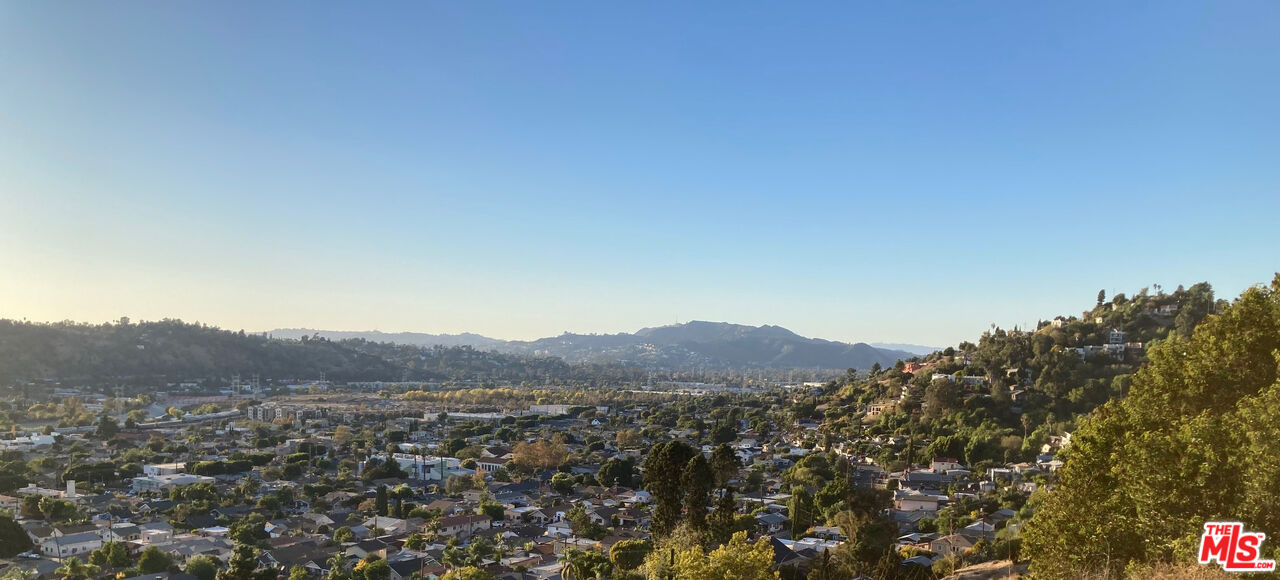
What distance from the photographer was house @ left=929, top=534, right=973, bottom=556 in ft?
53.2

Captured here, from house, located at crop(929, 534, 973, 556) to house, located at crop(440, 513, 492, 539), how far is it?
12008mm

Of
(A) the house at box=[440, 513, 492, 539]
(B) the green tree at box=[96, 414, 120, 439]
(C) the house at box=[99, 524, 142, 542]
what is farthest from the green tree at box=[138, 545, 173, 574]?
(B) the green tree at box=[96, 414, 120, 439]

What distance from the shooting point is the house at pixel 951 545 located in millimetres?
16203

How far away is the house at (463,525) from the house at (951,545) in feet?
39.4

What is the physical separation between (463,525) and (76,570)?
895cm

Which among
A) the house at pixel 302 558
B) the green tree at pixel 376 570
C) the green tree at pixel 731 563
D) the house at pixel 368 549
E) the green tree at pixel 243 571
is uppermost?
the green tree at pixel 731 563

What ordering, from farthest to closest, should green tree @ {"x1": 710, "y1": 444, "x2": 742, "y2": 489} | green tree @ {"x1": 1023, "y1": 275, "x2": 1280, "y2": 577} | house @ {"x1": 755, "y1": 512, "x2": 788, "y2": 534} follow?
house @ {"x1": 755, "y1": 512, "x2": 788, "y2": 534}
green tree @ {"x1": 710, "y1": 444, "x2": 742, "y2": 489}
green tree @ {"x1": 1023, "y1": 275, "x2": 1280, "y2": 577}

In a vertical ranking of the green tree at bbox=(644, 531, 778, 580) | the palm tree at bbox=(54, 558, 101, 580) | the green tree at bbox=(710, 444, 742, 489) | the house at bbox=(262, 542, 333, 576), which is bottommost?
the house at bbox=(262, 542, 333, 576)

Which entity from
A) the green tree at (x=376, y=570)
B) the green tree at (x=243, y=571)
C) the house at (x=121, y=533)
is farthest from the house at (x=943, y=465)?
the house at (x=121, y=533)

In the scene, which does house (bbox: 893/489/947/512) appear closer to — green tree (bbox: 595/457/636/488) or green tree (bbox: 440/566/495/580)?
green tree (bbox: 595/457/636/488)

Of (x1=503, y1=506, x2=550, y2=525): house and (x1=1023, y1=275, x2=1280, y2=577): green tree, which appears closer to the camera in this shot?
(x1=1023, y1=275, x2=1280, y2=577): green tree

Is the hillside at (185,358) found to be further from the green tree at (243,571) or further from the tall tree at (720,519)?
the tall tree at (720,519)

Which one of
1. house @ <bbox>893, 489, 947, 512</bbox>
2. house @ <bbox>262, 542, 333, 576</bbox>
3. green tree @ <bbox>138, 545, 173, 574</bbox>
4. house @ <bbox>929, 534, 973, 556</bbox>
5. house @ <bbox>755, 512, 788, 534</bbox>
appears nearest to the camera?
house @ <bbox>929, 534, 973, 556</bbox>

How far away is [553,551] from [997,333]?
37881mm
